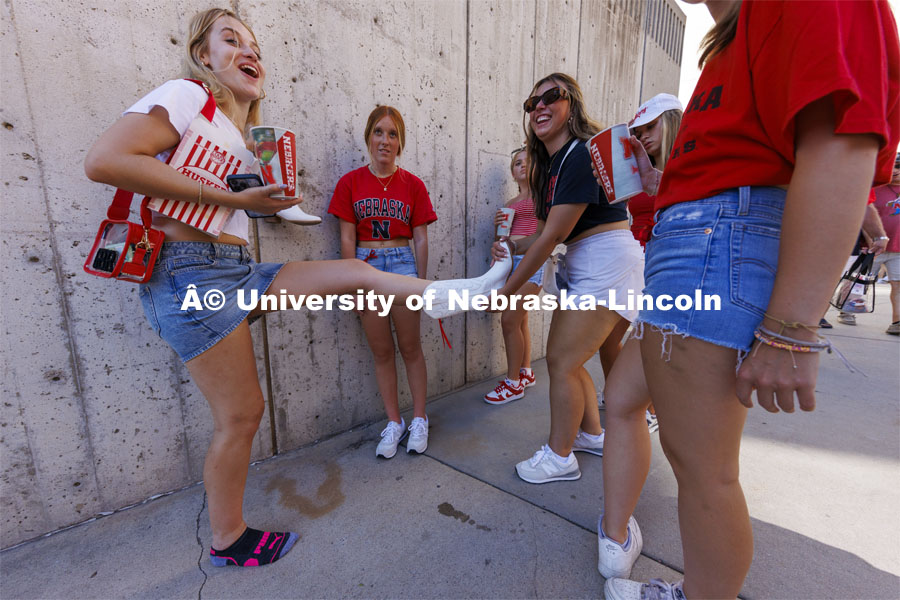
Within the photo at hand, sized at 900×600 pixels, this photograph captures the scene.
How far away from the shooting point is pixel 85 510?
1834 millimetres

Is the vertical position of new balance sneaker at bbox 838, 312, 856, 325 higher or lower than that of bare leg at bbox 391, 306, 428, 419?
lower

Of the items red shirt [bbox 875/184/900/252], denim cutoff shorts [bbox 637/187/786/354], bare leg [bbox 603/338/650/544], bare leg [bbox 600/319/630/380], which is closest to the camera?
denim cutoff shorts [bbox 637/187/786/354]

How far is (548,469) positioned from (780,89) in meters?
1.90

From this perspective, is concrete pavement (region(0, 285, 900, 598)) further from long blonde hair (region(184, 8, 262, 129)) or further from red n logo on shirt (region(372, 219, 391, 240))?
long blonde hair (region(184, 8, 262, 129))

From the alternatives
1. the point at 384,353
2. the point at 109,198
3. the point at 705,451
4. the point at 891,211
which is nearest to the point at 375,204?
the point at 384,353

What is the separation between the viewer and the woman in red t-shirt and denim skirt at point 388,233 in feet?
7.77

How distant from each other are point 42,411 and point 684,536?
250 cm

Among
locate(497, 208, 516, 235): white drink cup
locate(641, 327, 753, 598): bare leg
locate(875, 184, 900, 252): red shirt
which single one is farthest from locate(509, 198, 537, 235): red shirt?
locate(875, 184, 900, 252): red shirt

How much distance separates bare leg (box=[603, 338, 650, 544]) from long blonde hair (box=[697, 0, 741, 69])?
0.90 meters

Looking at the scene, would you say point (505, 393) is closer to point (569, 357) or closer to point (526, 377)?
point (526, 377)

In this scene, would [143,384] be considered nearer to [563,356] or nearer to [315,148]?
[315,148]

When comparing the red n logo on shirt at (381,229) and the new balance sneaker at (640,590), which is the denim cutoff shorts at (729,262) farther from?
the red n logo on shirt at (381,229)

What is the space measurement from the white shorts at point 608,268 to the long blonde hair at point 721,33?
3.17 feet

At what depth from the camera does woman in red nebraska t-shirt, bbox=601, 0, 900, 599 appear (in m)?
0.69
